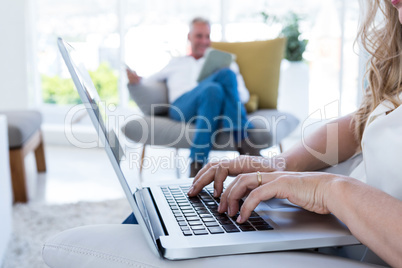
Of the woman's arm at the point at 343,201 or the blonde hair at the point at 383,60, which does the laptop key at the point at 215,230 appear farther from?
the blonde hair at the point at 383,60

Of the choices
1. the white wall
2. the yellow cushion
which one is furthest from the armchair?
the white wall

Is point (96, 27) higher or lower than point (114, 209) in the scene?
higher

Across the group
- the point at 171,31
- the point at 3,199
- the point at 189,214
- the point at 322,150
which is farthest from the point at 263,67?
the point at 189,214

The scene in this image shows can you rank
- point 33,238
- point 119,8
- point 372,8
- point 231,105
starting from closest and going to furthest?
point 372,8, point 33,238, point 231,105, point 119,8

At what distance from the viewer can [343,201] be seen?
67 cm

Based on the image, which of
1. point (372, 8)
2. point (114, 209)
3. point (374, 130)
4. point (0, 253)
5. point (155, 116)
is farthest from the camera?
point (155, 116)

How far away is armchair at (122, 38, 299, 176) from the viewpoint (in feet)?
8.62

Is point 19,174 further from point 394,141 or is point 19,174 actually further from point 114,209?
point 394,141

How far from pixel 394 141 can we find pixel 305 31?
3.81 metres

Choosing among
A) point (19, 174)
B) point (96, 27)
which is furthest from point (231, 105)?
point (96, 27)

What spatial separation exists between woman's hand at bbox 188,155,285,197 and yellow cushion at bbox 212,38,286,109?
216cm

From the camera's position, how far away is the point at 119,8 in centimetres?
427

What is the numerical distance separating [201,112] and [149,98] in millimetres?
452

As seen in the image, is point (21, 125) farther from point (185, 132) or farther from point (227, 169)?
point (227, 169)
